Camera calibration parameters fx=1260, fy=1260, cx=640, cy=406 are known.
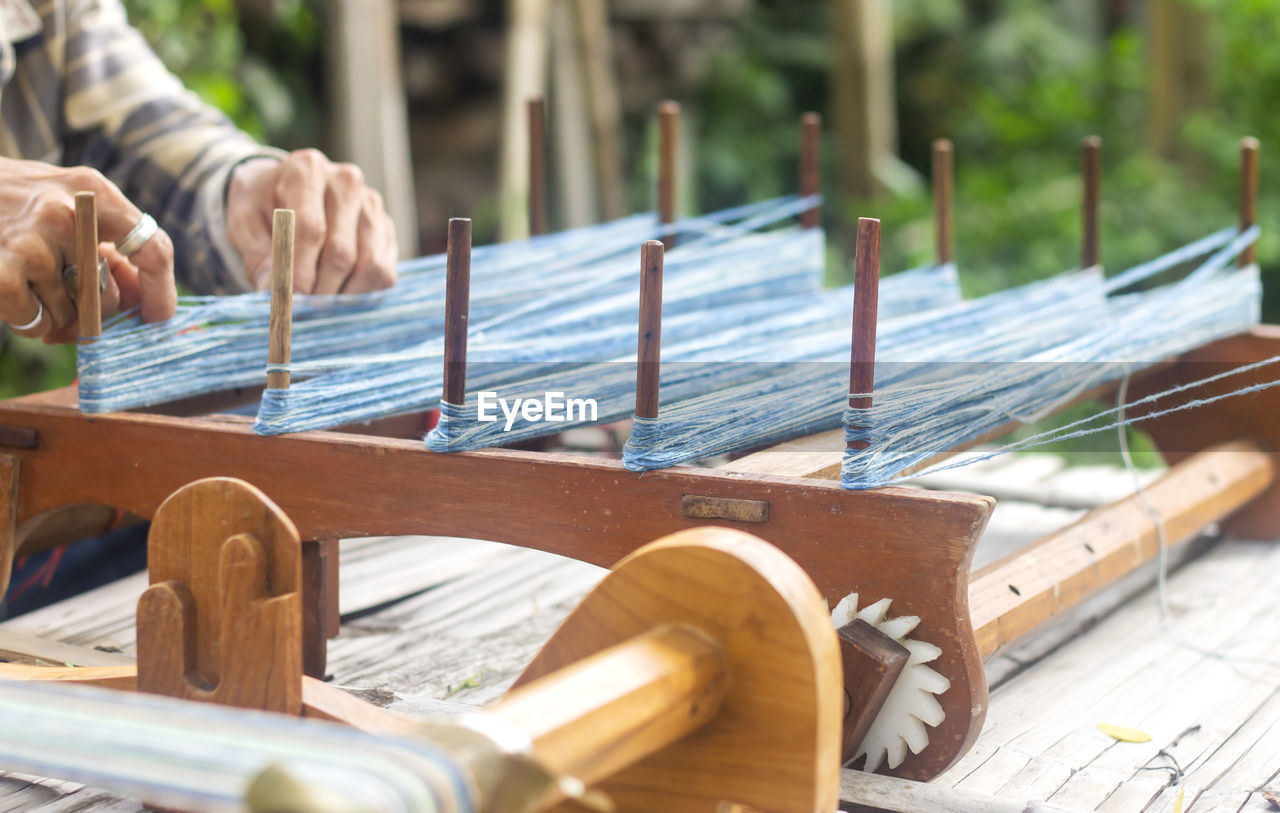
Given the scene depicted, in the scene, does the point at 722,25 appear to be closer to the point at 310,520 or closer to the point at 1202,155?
the point at 1202,155

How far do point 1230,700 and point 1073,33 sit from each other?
7.43 metres

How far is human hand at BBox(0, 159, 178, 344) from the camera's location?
1.22m

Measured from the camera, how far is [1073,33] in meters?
7.92

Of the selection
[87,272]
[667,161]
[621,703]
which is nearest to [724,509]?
[621,703]

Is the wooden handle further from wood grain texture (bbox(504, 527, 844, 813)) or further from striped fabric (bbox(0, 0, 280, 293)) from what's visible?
striped fabric (bbox(0, 0, 280, 293))

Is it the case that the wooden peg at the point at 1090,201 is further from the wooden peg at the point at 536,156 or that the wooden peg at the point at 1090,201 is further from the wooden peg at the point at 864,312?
the wooden peg at the point at 864,312

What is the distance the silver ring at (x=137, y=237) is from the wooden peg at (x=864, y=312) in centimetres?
74

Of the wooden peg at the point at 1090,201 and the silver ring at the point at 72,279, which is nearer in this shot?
the silver ring at the point at 72,279

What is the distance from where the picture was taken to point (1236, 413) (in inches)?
74.6

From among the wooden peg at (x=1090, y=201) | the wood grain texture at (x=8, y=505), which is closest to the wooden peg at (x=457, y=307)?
the wood grain texture at (x=8, y=505)

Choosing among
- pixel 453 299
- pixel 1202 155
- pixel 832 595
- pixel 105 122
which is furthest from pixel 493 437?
pixel 1202 155

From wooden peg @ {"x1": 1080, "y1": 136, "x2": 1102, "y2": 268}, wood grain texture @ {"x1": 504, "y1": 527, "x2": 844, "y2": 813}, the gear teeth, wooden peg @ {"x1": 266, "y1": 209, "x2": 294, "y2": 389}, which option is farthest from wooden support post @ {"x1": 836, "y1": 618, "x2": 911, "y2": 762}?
wooden peg @ {"x1": 1080, "y1": 136, "x2": 1102, "y2": 268}

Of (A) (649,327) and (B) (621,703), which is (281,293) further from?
(B) (621,703)

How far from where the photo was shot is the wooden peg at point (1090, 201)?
6.28 feet
